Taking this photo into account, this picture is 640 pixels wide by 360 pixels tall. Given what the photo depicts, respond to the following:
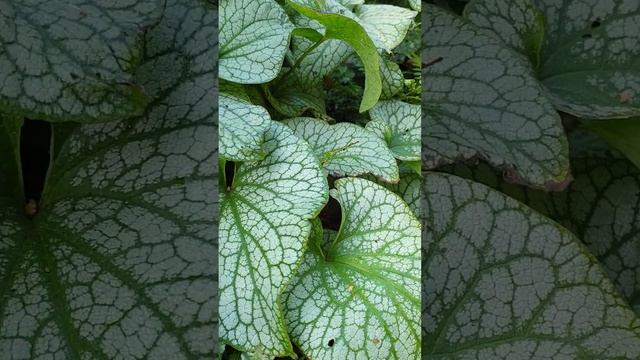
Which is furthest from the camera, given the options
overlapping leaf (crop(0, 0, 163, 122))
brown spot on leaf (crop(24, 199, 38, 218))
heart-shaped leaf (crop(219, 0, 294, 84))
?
heart-shaped leaf (crop(219, 0, 294, 84))

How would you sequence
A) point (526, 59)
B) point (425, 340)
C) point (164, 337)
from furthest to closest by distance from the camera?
point (526, 59), point (425, 340), point (164, 337)

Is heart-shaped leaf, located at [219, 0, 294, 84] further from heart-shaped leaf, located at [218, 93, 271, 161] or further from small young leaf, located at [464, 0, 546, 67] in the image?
small young leaf, located at [464, 0, 546, 67]

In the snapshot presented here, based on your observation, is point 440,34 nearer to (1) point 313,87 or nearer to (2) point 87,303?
(1) point 313,87

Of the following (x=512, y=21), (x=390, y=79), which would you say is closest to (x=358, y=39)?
(x=390, y=79)

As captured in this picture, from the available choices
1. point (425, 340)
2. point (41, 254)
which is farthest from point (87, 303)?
point (425, 340)

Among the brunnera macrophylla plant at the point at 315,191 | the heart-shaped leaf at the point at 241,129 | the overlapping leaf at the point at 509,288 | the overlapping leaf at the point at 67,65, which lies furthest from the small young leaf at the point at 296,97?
the overlapping leaf at the point at 67,65

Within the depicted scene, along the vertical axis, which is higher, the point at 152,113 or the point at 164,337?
the point at 152,113

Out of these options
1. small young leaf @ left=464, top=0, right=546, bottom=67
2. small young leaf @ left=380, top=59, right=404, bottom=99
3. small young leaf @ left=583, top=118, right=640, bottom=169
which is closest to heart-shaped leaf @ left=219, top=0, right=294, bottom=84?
small young leaf @ left=380, top=59, right=404, bottom=99

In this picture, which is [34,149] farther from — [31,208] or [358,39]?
[358,39]
